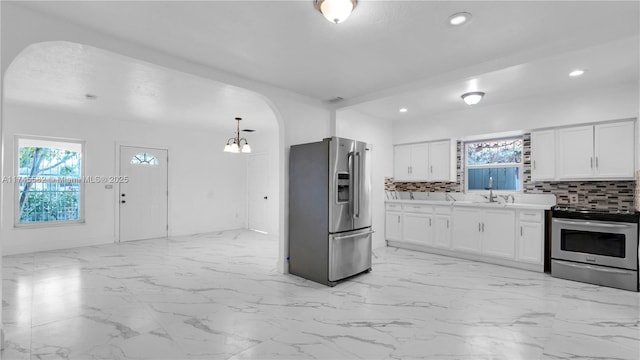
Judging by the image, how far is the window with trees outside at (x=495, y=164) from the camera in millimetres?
4953

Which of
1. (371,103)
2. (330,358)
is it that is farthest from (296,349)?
(371,103)

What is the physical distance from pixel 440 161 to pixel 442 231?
122 cm

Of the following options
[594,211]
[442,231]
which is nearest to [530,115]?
[594,211]

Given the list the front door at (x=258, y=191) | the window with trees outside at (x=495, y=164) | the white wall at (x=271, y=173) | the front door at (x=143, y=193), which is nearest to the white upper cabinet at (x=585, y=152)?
the window with trees outside at (x=495, y=164)

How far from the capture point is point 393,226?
18.7 feet

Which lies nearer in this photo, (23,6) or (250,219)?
(23,6)

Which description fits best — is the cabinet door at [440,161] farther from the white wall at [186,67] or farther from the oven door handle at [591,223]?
the white wall at [186,67]

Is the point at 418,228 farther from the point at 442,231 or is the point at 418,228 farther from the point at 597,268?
the point at 597,268

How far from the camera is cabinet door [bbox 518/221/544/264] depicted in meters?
4.11

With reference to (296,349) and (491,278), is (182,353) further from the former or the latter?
(491,278)

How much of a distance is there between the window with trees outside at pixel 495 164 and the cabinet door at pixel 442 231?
0.85 m

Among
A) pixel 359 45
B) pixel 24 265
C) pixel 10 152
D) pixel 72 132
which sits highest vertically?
pixel 359 45

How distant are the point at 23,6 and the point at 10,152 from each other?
13.7 ft

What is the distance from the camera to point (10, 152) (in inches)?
201
